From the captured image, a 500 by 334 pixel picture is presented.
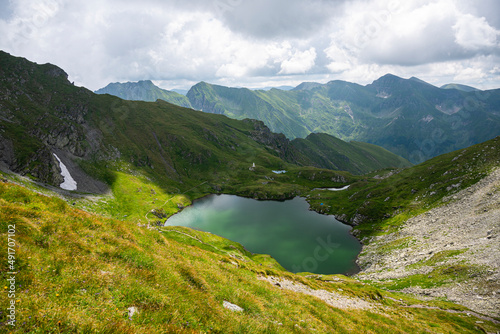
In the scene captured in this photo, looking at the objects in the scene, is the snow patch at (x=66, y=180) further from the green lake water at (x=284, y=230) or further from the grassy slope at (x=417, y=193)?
the grassy slope at (x=417, y=193)

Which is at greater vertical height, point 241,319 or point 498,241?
point 241,319

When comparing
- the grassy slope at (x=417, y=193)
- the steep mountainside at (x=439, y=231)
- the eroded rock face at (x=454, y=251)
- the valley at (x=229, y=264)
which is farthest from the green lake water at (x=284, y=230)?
the eroded rock face at (x=454, y=251)

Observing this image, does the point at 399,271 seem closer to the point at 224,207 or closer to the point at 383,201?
the point at 383,201

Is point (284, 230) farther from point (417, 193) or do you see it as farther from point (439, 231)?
point (417, 193)

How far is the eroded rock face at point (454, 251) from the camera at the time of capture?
44469mm

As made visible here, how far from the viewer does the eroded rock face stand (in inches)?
1751

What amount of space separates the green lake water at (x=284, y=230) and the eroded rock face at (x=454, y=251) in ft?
37.7

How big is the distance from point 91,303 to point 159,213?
478 feet

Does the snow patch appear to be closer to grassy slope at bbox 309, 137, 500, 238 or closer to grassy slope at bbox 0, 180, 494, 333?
grassy slope at bbox 0, 180, 494, 333

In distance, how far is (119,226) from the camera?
1686 cm

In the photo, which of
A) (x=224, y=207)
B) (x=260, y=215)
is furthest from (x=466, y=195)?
(x=224, y=207)

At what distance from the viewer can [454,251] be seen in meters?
58.1

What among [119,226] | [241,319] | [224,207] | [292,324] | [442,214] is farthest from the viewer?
[224,207]

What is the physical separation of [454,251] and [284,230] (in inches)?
2704
